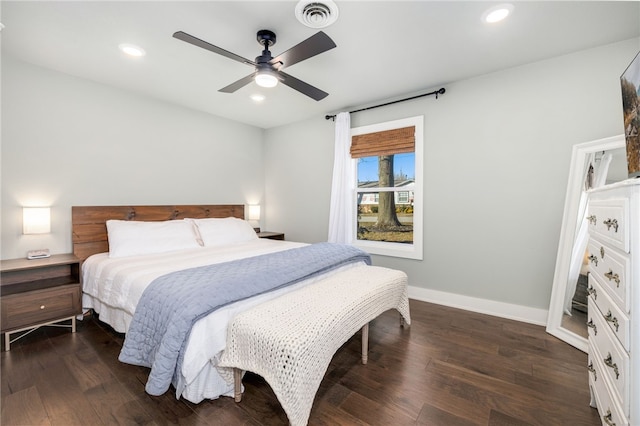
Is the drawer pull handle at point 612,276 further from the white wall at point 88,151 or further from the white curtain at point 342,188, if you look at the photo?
the white wall at point 88,151

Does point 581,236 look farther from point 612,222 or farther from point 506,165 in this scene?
point 612,222

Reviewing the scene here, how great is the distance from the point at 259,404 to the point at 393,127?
317 cm

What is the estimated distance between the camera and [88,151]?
296 centimetres

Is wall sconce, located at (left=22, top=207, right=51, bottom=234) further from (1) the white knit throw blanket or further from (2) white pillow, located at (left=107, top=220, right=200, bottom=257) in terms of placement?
(1) the white knit throw blanket

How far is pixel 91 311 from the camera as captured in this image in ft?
9.09

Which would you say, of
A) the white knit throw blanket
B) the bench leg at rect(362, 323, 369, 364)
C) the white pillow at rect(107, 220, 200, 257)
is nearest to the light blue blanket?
the white knit throw blanket

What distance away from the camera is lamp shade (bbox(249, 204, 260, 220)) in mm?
4611

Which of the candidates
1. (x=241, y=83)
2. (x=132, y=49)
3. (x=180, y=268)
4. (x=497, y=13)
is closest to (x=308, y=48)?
(x=241, y=83)

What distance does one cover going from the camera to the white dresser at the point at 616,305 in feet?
3.31

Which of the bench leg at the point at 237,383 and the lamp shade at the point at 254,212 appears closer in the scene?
the bench leg at the point at 237,383

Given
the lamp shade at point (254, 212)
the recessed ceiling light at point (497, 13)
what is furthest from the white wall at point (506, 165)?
the lamp shade at point (254, 212)

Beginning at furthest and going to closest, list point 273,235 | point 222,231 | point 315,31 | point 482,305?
point 273,235, point 222,231, point 482,305, point 315,31

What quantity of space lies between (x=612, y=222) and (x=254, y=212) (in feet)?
13.7

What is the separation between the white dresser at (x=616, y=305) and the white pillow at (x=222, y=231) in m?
3.32
